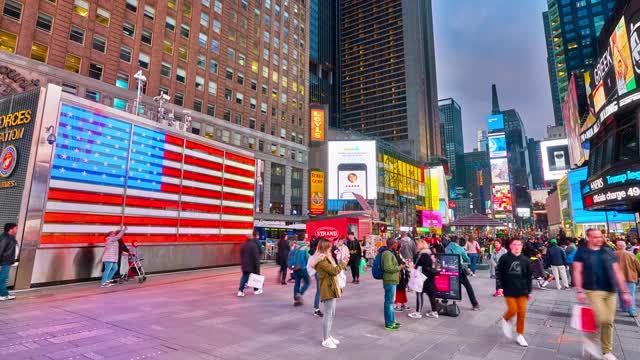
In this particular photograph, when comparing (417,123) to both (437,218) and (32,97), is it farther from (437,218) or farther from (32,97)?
(32,97)

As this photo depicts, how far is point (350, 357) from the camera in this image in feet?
17.5

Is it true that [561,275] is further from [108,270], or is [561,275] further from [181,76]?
[181,76]

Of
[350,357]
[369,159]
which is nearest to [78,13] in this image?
[350,357]

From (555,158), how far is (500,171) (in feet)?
155

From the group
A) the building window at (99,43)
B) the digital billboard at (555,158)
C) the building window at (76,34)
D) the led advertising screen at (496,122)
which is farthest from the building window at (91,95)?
the led advertising screen at (496,122)

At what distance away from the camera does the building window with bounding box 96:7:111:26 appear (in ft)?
115

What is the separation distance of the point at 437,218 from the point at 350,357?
321 ft

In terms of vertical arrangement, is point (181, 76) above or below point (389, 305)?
above

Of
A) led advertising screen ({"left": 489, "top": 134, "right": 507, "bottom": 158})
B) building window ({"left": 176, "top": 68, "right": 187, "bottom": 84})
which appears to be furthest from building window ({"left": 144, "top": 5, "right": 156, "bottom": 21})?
led advertising screen ({"left": 489, "top": 134, "right": 507, "bottom": 158})

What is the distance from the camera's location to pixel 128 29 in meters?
38.0

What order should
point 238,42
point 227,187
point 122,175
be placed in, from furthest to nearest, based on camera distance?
point 238,42, point 227,187, point 122,175

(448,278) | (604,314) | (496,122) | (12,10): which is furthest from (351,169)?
(496,122)

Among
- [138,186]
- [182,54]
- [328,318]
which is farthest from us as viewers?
[182,54]

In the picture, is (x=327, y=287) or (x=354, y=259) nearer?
(x=327, y=287)
